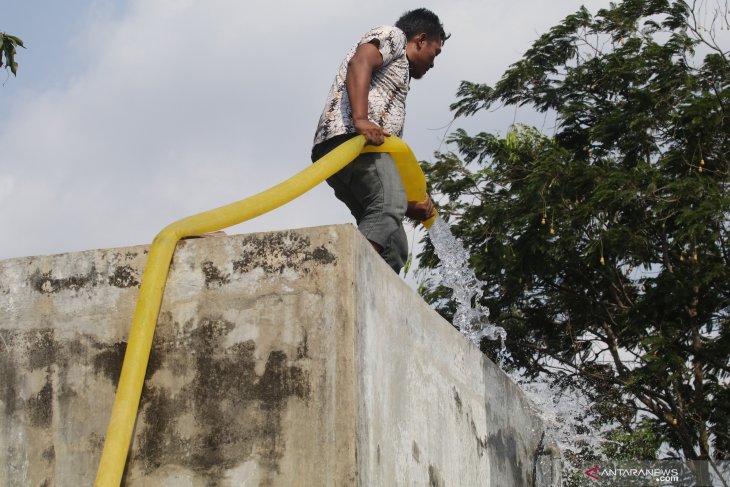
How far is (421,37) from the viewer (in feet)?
13.1

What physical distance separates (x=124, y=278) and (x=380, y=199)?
1071 millimetres

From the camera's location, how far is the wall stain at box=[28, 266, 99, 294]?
2908 mm

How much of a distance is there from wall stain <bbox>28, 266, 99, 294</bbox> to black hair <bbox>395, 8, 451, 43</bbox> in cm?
175

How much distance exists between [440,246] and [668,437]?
6531mm

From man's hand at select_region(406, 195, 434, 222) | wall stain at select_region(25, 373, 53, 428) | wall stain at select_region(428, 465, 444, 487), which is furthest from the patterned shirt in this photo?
wall stain at select_region(25, 373, 53, 428)

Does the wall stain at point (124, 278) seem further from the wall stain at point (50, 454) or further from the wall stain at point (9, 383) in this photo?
the wall stain at point (50, 454)

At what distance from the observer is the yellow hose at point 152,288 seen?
259 centimetres

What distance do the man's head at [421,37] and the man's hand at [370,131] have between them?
567 mm

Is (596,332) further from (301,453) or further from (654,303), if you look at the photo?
(301,453)

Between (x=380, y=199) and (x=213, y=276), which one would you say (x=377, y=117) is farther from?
(x=213, y=276)

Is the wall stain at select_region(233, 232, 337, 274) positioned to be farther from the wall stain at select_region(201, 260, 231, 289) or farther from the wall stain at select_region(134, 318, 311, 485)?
the wall stain at select_region(134, 318, 311, 485)

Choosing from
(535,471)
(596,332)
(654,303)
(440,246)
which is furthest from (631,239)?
(535,471)

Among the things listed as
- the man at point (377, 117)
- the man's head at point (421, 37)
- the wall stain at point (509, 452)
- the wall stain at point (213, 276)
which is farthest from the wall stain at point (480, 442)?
the wall stain at point (213, 276)

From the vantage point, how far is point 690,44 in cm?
1212
